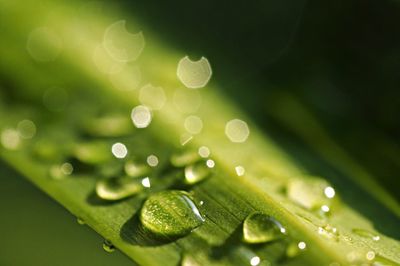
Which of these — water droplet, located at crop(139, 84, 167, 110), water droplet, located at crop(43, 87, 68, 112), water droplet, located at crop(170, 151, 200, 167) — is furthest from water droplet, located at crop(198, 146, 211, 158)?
water droplet, located at crop(43, 87, 68, 112)

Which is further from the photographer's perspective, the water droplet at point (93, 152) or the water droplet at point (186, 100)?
the water droplet at point (186, 100)

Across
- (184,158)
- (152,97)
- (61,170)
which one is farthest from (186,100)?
(61,170)

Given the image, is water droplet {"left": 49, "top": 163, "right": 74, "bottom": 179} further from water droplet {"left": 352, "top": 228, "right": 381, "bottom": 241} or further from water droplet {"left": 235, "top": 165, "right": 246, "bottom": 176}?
water droplet {"left": 352, "top": 228, "right": 381, "bottom": 241}

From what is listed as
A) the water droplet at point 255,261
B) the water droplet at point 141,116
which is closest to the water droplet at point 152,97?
the water droplet at point 141,116

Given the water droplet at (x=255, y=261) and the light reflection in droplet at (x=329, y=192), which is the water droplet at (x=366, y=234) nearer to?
the light reflection in droplet at (x=329, y=192)

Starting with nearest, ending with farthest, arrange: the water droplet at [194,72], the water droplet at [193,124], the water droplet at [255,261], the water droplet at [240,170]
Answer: the water droplet at [255,261]
the water droplet at [240,170]
the water droplet at [193,124]
the water droplet at [194,72]

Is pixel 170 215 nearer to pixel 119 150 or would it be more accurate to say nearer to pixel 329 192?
pixel 119 150
